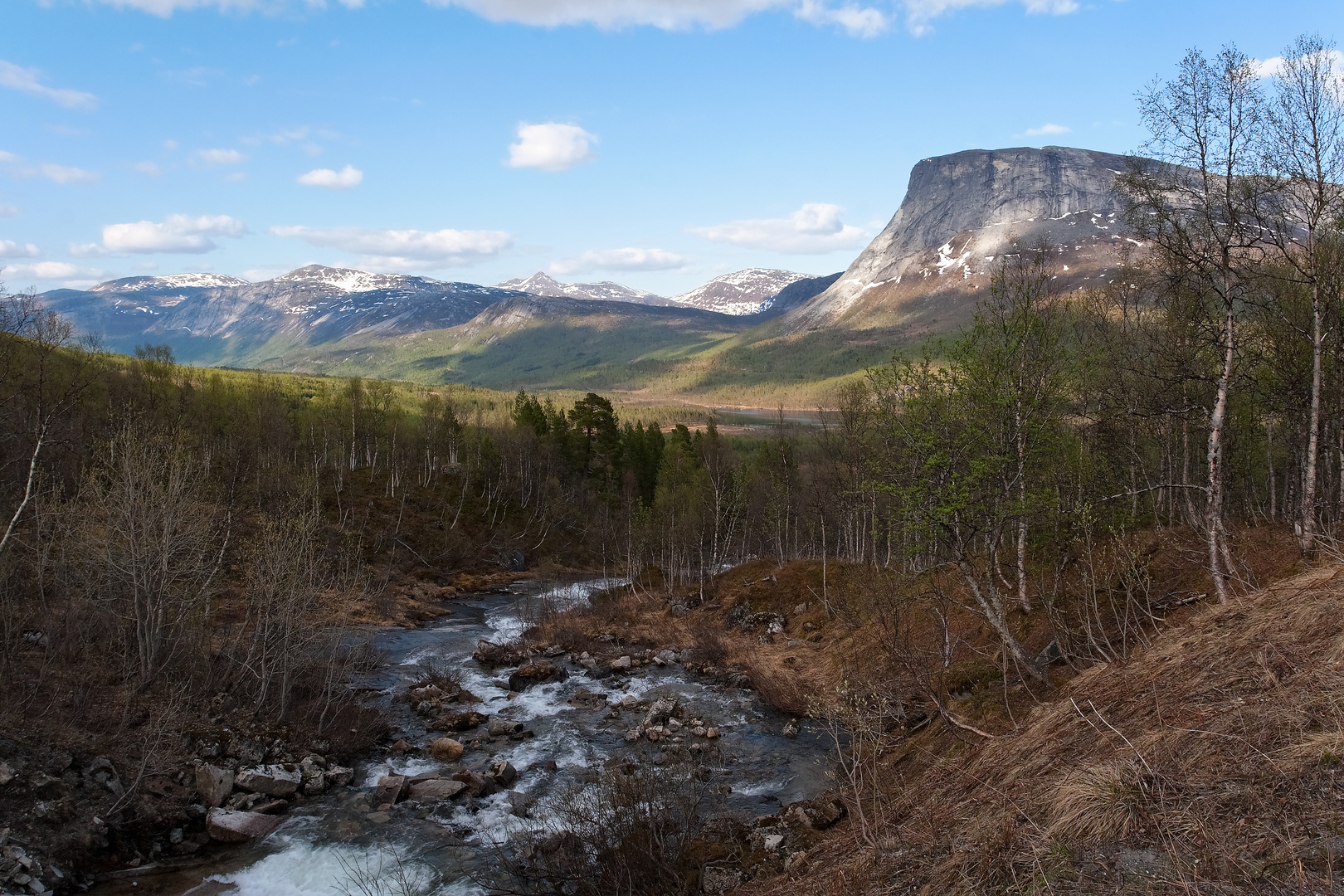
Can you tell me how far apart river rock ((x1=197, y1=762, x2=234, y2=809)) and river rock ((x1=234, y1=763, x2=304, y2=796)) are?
314mm

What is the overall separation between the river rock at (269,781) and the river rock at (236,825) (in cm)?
116

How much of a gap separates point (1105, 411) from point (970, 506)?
8.04m

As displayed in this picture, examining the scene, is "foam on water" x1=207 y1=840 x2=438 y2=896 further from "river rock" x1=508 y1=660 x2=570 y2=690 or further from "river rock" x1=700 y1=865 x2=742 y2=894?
"river rock" x1=508 y1=660 x2=570 y2=690

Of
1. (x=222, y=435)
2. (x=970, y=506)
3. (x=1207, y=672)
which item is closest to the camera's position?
(x=1207, y=672)

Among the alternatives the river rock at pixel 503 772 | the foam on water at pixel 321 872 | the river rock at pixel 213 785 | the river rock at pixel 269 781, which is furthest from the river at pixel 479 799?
the river rock at pixel 213 785

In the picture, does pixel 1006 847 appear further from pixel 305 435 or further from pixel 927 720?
pixel 305 435

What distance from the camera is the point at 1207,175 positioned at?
50.2 ft

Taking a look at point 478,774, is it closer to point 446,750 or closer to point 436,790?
point 436,790

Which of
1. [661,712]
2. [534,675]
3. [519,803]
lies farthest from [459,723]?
[519,803]

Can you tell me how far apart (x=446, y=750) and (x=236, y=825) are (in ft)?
21.6

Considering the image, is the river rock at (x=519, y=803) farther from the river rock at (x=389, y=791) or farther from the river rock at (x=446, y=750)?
the river rock at (x=446, y=750)

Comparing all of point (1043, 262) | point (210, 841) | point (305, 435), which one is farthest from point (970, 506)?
point (305, 435)

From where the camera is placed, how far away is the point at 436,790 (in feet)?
66.6

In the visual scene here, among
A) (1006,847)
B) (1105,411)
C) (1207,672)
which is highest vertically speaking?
(1105,411)
